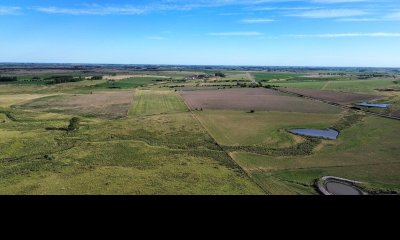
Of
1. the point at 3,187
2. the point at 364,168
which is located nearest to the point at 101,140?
the point at 3,187

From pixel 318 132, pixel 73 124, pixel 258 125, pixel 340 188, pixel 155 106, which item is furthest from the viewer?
pixel 155 106

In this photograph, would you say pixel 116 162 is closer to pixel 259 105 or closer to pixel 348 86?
pixel 259 105

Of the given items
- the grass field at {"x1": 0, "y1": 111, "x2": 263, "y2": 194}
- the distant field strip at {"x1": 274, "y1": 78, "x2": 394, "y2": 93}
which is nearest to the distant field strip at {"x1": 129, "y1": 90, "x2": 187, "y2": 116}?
the grass field at {"x1": 0, "y1": 111, "x2": 263, "y2": 194}

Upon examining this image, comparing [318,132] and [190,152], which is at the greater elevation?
[318,132]

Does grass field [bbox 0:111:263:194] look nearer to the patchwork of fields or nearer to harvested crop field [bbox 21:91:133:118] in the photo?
the patchwork of fields

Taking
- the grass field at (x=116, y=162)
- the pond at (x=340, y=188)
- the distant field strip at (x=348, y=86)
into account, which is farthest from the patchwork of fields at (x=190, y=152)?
the distant field strip at (x=348, y=86)

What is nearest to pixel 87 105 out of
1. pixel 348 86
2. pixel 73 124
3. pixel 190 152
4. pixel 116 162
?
pixel 73 124

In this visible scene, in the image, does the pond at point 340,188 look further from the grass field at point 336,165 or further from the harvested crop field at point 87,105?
the harvested crop field at point 87,105
